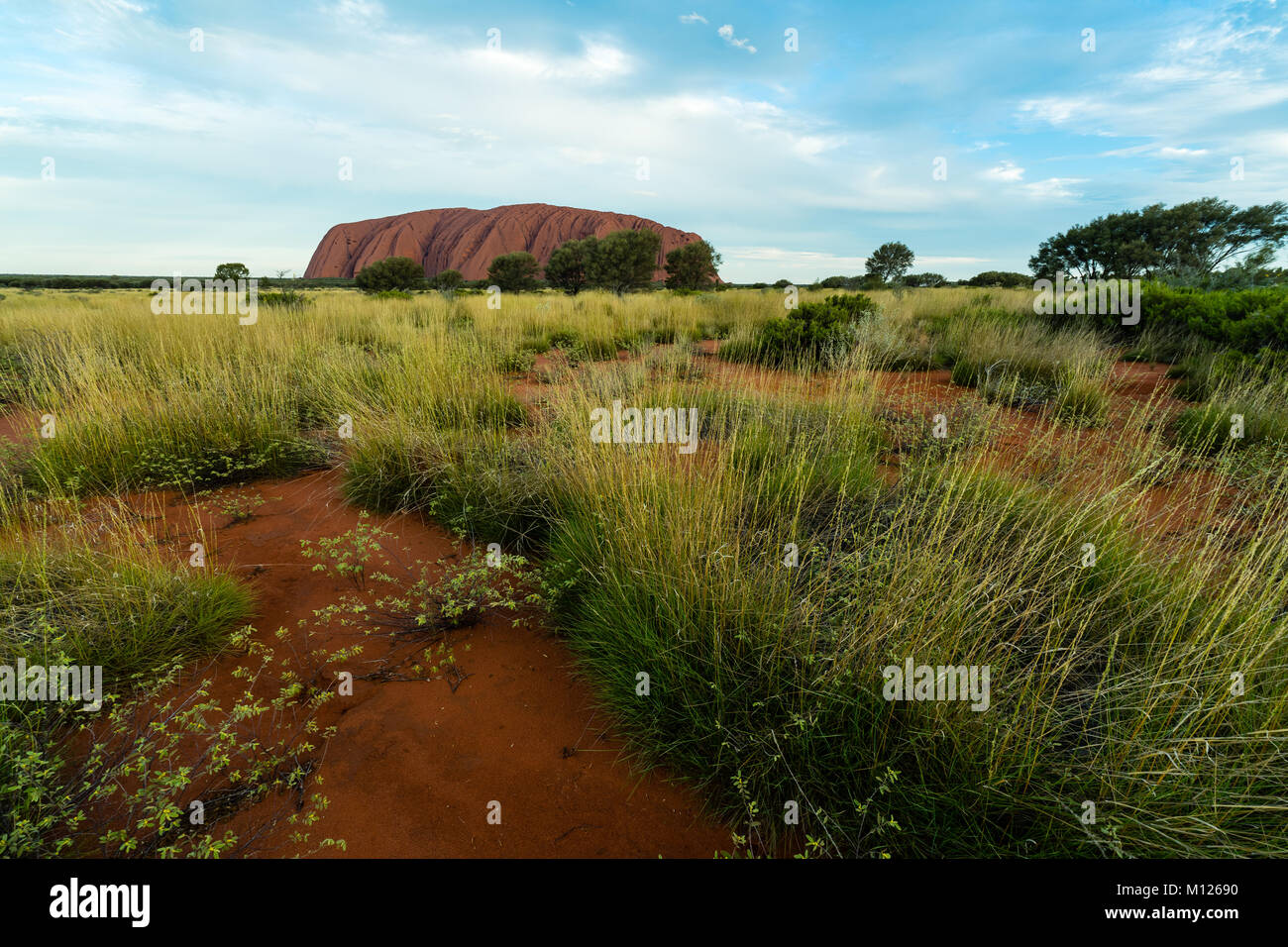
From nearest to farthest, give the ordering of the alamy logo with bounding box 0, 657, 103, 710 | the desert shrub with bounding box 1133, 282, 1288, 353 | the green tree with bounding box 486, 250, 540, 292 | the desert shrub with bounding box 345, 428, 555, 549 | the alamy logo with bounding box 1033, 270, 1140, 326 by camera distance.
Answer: the alamy logo with bounding box 0, 657, 103, 710 < the desert shrub with bounding box 345, 428, 555, 549 < the desert shrub with bounding box 1133, 282, 1288, 353 < the alamy logo with bounding box 1033, 270, 1140, 326 < the green tree with bounding box 486, 250, 540, 292

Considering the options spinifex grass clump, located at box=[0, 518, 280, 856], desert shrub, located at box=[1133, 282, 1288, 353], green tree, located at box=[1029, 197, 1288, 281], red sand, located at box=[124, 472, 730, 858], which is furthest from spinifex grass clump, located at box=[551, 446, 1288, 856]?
green tree, located at box=[1029, 197, 1288, 281]

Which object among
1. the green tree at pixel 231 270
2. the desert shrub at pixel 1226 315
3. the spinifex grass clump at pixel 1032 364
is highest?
the green tree at pixel 231 270

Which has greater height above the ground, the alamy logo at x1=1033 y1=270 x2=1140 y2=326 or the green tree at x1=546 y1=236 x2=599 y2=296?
the green tree at x1=546 y1=236 x2=599 y2=296

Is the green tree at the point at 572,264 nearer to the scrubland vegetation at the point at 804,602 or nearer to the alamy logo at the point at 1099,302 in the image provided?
the alamy logo at the point at 1099,302

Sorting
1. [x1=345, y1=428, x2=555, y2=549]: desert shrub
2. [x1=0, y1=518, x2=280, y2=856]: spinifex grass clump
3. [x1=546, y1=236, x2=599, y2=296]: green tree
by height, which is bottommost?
[x1=0, y1=518, x2=280, y2=856]: spinifex grass clump

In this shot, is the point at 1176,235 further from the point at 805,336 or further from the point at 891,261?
the point at 805,336

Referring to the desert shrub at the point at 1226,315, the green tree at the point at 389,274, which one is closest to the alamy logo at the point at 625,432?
the desert shrub at the point at 1226,315

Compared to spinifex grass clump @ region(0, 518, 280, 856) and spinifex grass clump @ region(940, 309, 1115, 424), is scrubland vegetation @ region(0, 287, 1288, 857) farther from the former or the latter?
spinifex grass clump @ region(940, 309, 1115, 424)

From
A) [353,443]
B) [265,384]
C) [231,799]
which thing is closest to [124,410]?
[265,384]
